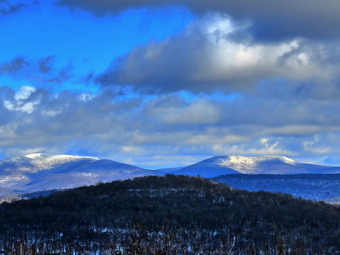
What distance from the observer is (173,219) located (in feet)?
200

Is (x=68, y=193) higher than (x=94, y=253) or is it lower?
higher

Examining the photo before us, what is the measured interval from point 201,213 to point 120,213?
9960mm

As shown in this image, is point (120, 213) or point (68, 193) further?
point (68, 193)

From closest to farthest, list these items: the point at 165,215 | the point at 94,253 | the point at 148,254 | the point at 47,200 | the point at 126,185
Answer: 1. the point at 148,254
2. the point at 94,253
3. the point at 165,215
4. the point at 47,200
5. the point at 126,185

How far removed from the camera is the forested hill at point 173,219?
50316mm

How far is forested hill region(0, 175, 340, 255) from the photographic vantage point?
50316mm

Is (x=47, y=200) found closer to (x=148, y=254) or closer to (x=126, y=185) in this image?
(x=126, y=185)

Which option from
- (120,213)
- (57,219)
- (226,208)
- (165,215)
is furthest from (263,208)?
(57,219)

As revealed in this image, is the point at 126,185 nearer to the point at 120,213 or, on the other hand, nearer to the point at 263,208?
the point at 120,213

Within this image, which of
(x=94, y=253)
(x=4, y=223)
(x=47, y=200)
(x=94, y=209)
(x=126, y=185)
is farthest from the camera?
(x=126, y=185)

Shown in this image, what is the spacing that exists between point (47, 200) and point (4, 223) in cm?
1336

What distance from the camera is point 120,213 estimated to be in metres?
64.8

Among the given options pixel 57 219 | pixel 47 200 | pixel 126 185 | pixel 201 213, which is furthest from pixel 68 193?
pixel 201 213

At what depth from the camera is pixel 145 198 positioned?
73.4 meters
